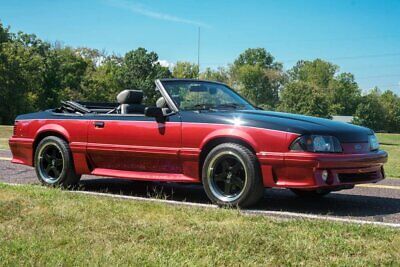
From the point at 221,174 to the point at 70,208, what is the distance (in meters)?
1.64

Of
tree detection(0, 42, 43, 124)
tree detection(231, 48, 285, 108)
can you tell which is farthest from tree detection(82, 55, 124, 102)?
tree detection(231, 48, 285, 108)

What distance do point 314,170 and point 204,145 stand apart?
1253mm

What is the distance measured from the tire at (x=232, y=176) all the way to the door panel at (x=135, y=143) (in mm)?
477

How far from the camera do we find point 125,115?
6.55 meters

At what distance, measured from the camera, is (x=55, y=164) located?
722 centimetres

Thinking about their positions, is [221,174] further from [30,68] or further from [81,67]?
[81,67]

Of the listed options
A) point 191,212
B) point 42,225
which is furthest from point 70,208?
point 191,212

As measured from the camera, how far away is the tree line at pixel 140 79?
199 feet

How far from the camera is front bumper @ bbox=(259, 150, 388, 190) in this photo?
5258mm

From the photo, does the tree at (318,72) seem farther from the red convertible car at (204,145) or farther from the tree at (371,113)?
the red convertible car at (204,145)

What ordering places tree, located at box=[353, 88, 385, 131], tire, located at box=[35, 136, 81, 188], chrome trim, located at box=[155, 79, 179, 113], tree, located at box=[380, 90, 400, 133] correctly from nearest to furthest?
chrome trim, located at box=[155, 79, 179, 113], tire, located at box=[35, 136, 81, 188], tree, located at box=[353, 88, 385, 131], tree, located at box=[380, 90, 400, 133]

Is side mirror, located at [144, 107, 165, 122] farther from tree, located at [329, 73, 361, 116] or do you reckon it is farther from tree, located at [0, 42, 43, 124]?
tree, located at [329, 73, 361, 116]

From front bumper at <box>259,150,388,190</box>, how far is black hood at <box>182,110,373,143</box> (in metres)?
0.23

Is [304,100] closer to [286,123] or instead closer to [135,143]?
[135,143]
